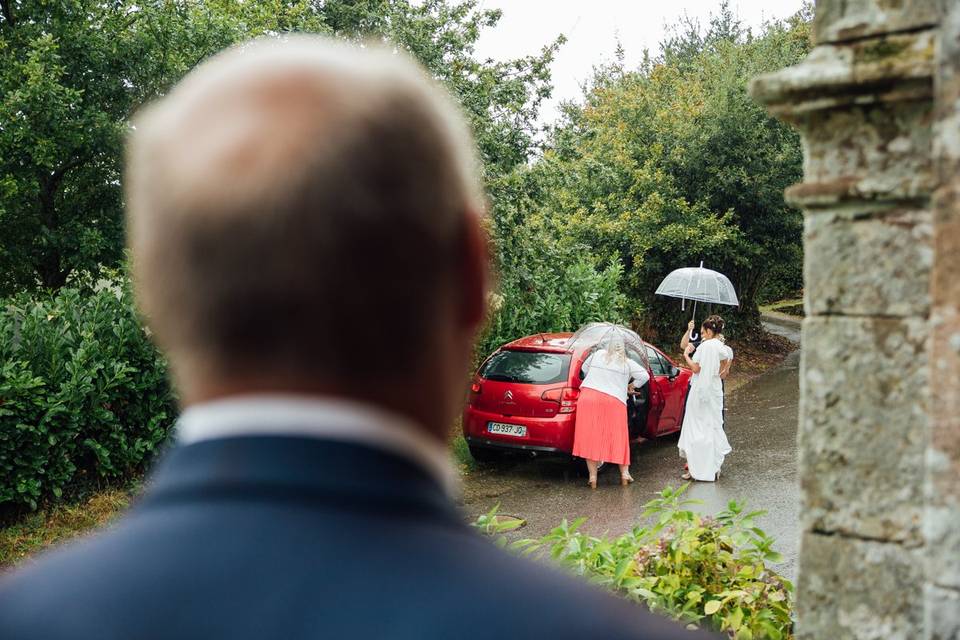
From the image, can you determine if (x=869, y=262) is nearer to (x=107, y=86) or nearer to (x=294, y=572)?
(x=294, y=572)

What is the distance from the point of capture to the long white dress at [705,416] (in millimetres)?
10289

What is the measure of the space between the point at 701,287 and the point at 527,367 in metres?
4.18

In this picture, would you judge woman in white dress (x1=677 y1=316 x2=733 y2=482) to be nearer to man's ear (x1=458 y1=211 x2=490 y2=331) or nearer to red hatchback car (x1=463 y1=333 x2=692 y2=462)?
red hatchback car (x1=463 y1=333 x2=692 y2=462)

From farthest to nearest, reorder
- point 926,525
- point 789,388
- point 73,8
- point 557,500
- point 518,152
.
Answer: point 789,388
point 518,152
point 73,8
point 557,500
point 926,525

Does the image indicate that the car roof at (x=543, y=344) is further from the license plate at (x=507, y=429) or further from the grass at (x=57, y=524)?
the grass at (x=57, y=524)

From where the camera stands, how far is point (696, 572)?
4375mm

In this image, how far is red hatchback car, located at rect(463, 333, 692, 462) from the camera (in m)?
10.2

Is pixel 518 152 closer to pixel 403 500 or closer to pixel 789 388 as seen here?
pixel 789 388

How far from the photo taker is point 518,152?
1244 centimetres

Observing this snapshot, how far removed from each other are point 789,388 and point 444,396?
18213mm

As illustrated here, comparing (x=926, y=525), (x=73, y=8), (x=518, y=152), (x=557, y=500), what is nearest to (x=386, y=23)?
(x=518, y=152)

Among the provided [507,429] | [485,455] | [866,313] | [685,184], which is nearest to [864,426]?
[866,313]

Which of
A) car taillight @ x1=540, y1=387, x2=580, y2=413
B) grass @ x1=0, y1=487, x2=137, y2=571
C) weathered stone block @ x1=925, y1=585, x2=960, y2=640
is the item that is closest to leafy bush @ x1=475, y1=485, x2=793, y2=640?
weathered stone block @ x1=925, y1=585, x2=960, y2=640

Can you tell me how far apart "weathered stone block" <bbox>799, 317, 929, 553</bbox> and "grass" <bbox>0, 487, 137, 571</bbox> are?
22.1ft
